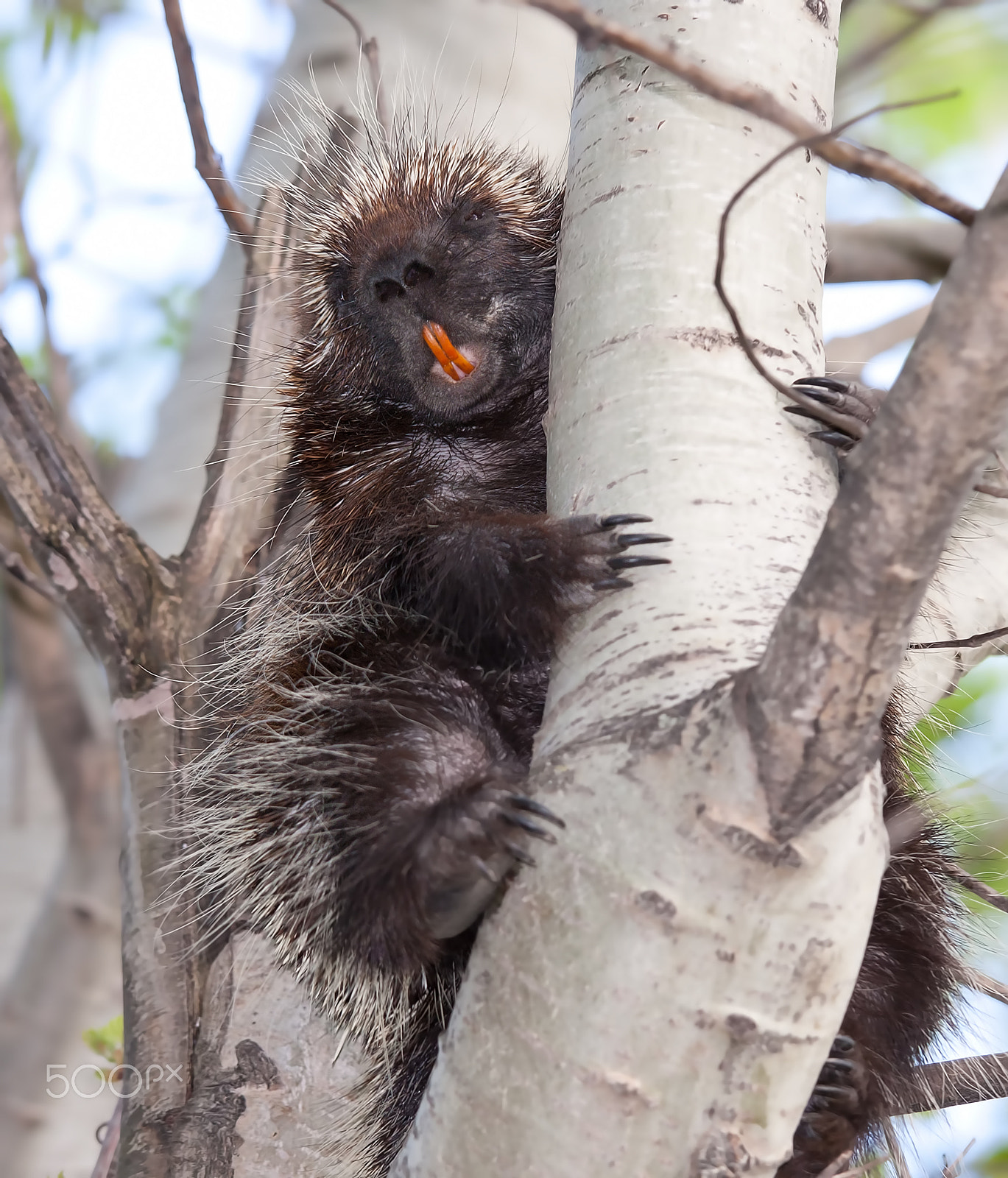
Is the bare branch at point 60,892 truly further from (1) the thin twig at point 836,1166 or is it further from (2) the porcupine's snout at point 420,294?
(1) the thin twig at point 836,1166

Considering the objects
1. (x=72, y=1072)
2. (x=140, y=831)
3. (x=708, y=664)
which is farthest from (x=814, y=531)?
(x=72, y=1072)

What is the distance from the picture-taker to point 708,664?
30.6 inches

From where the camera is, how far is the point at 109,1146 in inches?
57.6

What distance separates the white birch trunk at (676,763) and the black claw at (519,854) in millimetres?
17

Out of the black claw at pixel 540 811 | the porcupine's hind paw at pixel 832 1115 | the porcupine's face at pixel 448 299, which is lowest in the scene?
the porcupine's hind paw at pixel 832 1115

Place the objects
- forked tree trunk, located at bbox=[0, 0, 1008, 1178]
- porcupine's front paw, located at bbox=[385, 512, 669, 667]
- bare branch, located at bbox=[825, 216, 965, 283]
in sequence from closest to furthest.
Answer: forked tree trunk, located at bbox=[0, 0, 1008, 1178], porcupine's front paw, located at bbox=[385, 512, 669, 667], bare branch, located at bbox=[825, 216, 965, 283]

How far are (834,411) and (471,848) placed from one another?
45cm

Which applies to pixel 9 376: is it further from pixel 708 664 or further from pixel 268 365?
pixel 708 664

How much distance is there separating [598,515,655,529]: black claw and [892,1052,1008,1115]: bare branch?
2.72 ft

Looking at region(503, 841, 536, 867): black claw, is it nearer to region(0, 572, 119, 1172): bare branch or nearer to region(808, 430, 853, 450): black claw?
region(808, 430, 853, 450): black claw

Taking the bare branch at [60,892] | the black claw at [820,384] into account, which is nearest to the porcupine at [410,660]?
the black claw at [820,384]

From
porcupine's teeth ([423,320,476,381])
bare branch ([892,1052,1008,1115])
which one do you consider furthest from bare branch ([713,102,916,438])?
bare branch ([892,1052,1008,1115])

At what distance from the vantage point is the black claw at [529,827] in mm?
801

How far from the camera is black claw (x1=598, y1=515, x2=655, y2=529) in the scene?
0.88 metres
